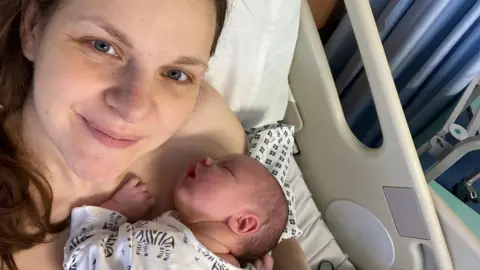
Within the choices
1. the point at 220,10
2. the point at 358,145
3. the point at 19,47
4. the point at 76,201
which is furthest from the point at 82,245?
the point at 358,145

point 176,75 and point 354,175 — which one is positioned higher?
point 176,75

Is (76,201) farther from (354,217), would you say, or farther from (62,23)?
(354,217)

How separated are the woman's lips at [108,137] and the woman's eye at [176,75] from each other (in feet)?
0.42

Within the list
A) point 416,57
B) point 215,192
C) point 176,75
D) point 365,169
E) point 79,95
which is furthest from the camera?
point 416,57

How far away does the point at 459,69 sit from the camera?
1678 millimetres

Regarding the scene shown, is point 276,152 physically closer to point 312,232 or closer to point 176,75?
point 312,232

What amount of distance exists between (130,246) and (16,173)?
253 mm

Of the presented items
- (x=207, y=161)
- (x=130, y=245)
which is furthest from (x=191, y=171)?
(x=130, y=245)

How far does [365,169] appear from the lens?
4.73ft

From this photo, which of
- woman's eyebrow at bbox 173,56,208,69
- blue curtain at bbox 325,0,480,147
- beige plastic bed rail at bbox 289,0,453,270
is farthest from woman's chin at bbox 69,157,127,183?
blue curtain at bbox 325,0,480,147

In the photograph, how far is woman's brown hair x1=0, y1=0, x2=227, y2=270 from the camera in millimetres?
1044

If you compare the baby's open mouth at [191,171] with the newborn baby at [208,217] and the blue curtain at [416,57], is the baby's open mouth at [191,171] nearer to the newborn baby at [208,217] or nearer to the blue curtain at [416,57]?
the newborn baby at [208,217]

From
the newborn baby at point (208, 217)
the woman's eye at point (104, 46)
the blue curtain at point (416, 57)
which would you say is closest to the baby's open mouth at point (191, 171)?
the newborn baby at point (208, 217)

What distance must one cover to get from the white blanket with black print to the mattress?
1.46 feet
